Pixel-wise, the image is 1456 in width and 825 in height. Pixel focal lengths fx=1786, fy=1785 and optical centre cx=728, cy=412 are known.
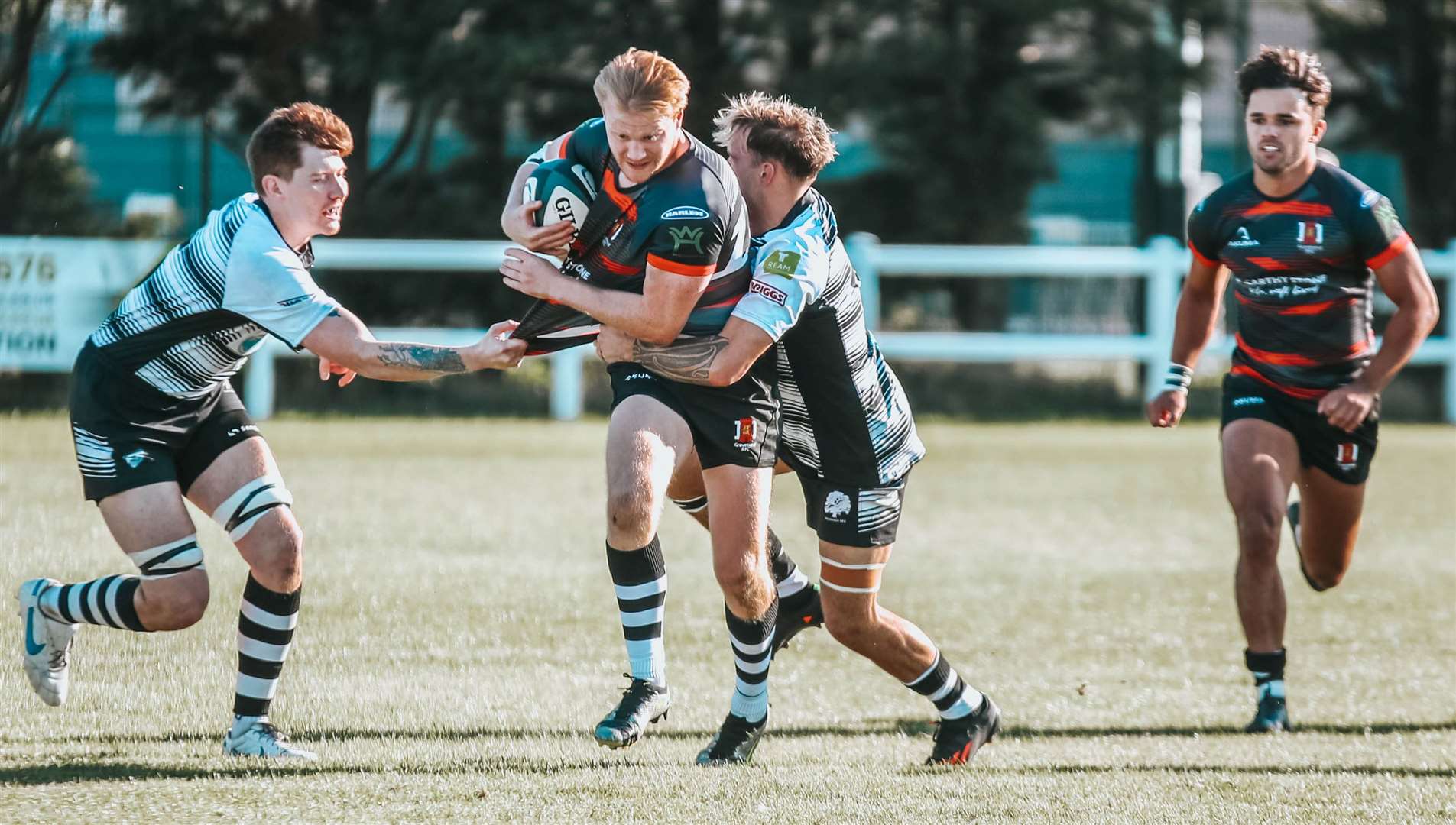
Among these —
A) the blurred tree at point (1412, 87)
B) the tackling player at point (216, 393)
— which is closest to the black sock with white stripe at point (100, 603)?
the tackling player at point (216, 393)

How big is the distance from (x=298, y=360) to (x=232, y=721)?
11005mm

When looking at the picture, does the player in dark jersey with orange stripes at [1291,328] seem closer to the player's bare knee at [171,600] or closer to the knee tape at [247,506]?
the knee tape at [247,506]

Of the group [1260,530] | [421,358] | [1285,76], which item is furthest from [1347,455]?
[421,358]

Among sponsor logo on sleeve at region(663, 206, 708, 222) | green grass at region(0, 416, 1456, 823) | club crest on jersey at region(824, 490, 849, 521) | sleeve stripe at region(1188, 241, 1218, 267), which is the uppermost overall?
sponsor logo on sleeve at region(663, 206, 708, 222)

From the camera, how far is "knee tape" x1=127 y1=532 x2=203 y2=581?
198 inches

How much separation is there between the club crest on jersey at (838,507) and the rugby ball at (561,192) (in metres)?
1.09

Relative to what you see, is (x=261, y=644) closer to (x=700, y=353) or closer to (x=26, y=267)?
(x=700, y=353)

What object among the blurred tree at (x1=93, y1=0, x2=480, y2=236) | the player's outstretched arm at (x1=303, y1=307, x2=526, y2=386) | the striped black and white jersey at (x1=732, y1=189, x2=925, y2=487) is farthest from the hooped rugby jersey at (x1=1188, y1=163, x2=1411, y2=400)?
the blurred tree at (x1=93, y1=0, x2=480, y2=236)

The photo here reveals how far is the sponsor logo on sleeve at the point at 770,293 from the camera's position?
4.96 meters

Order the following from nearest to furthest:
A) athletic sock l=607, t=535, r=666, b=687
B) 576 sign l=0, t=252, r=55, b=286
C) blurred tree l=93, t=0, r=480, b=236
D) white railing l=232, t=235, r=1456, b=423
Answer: athletic sock l=607, t=535, r=666, b=687 → 576 sign l=0, t=252, r=55, b=286 → white railing l=232, t=235, r=1456, b=423 → blurred tree l=93, t=0, r=480, b=236

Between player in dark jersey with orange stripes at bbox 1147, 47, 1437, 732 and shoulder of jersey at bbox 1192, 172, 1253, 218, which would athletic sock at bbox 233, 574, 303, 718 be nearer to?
player in dark jersey with orange stripes at bbox 1147, 47, 1437, 732

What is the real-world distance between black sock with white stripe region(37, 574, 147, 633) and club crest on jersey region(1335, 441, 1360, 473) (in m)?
4.03

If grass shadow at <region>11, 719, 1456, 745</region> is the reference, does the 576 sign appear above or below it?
above

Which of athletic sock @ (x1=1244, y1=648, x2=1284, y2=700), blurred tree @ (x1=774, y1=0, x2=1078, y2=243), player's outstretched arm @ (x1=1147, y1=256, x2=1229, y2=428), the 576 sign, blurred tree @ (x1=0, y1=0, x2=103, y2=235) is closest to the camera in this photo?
athletic sock @ (x1=1244, y1=648, x2=1284, y2=700)
